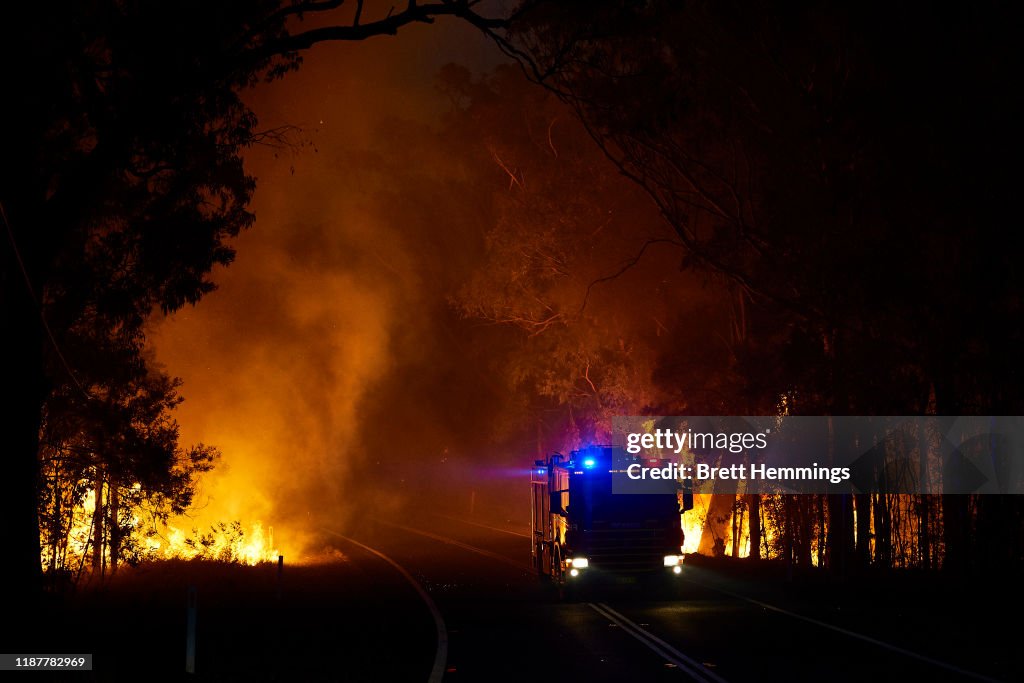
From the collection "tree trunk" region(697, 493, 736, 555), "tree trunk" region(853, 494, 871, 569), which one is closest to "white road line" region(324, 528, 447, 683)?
"tree trunk" region(853, 494, 871, 569)

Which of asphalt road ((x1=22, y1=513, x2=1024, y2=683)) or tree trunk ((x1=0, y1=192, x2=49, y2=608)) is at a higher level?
tree trunk ((x1=0, y1=192, x2=49, y2=608))

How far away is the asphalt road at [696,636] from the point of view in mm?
12078

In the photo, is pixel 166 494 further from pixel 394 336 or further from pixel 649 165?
pixel 394 336

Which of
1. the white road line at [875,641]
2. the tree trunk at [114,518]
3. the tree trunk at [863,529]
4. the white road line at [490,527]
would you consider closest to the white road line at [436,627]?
the white road line at [875,641]

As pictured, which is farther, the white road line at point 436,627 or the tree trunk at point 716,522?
the tree trunk at point 716,522

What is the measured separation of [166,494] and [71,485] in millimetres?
1869

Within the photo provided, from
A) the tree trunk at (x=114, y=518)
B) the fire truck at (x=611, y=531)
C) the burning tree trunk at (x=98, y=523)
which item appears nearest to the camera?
the fire truck at (x=611, y=531)

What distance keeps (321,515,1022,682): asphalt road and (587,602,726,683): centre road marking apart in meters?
0.02

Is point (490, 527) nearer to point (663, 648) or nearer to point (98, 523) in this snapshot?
point (98, 523)

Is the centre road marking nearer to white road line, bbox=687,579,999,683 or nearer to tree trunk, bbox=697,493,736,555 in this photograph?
white road line, bbox=687,579,999,683

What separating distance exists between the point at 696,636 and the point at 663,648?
128 cm

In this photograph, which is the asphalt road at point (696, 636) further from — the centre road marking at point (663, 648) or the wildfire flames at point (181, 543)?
the wildfire flames at point (181, 543)

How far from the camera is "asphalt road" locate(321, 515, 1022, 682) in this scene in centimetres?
1208

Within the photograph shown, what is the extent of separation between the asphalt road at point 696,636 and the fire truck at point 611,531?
0.55 meters
